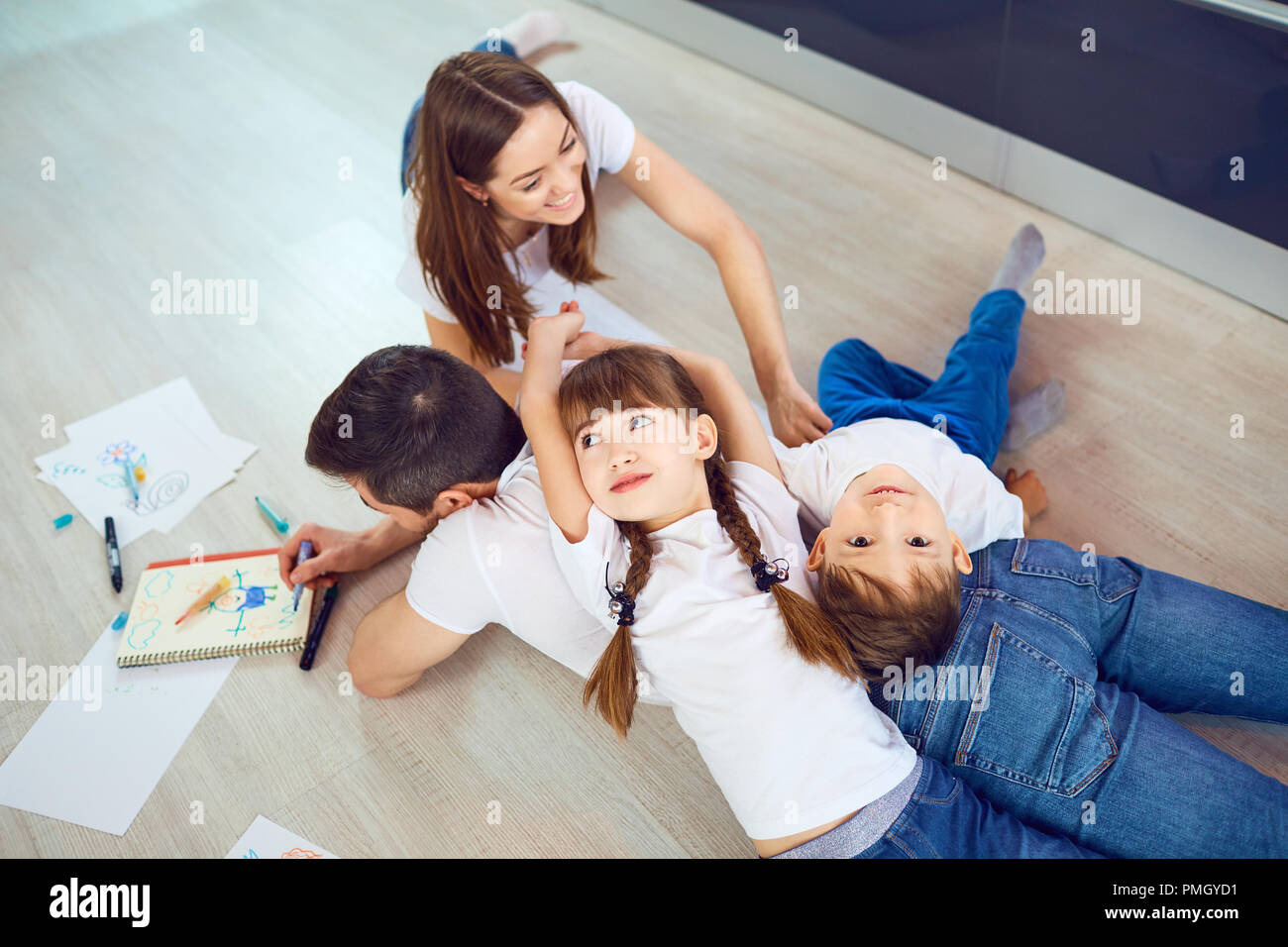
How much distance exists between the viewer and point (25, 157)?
9.61 feet

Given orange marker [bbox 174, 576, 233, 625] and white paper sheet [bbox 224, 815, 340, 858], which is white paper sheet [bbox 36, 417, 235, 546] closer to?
orange marker [bbox 174, 576, 233, 625]

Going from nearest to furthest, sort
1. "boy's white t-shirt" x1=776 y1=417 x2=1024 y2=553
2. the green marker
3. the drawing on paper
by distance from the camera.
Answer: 1. "boy's white t-shirt" x1=776 y1=417 x2=1024 y2=553
2. the drawing on paper
3. the green marker

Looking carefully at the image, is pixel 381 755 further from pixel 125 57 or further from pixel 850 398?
pixel 125 57

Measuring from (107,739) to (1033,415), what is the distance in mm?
1687

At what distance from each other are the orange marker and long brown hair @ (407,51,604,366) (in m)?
0.60

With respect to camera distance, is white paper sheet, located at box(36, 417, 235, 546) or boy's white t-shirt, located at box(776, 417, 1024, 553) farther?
white paper sheet, located at box(36, 417, 235, 546)

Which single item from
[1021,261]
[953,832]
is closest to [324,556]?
[953,832]

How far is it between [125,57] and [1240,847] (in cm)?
384

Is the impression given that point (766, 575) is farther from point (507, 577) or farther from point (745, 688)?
point (507, 577)

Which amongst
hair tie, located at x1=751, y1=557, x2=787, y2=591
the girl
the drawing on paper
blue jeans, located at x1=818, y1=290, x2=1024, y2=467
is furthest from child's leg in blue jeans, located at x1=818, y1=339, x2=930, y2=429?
the drawing on paper

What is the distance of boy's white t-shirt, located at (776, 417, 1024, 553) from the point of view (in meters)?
1.38

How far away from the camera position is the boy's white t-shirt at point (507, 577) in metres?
1.29

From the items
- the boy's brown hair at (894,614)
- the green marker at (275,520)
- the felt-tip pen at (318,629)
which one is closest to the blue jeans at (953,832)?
the boy's brown hair at (894,614)

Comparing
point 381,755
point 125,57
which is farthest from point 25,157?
point 381,755
